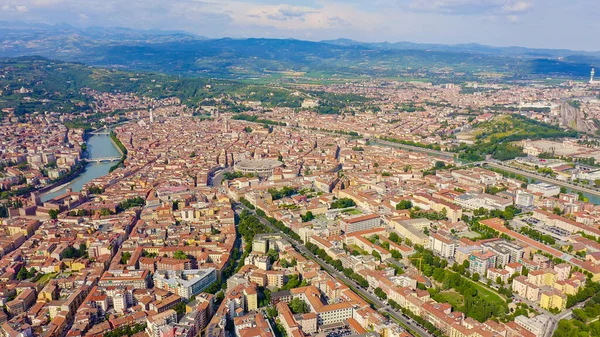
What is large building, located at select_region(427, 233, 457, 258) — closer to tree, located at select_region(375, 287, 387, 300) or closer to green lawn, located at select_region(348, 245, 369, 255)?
green lawn, located at select_region(348, 245, 369, 255)

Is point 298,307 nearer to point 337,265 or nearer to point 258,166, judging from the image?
point 337,265

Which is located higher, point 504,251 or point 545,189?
point 545,189

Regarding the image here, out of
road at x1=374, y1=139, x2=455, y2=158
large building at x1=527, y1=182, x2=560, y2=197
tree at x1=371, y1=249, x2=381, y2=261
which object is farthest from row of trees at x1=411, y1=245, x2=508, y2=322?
road at x1=374, y1=139, x2=455, y2=158

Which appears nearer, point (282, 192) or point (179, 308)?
point (179, 308)

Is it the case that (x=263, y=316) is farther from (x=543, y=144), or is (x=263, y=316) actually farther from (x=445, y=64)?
(x=445, y=64)

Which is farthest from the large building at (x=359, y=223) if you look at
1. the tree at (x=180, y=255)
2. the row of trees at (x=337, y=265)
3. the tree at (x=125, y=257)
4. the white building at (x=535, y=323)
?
the tree at (x=125, y=257)

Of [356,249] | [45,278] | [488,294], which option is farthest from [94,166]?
[488,294]

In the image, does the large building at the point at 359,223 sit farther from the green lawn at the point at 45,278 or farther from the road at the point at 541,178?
the road at the point at 541,178

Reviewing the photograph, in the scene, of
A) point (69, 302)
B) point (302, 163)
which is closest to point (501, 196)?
point (302, 163)
